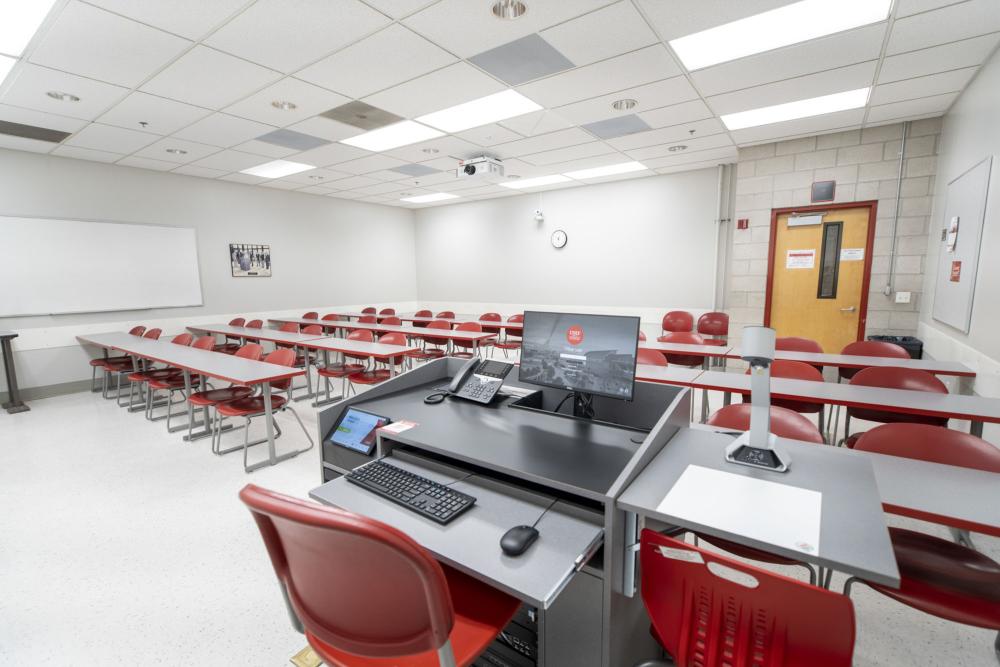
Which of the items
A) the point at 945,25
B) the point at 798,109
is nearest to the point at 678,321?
the point at 798,109

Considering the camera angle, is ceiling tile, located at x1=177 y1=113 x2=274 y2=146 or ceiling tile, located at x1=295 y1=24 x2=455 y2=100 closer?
ceiling tile, located at x1=295 y1=24 x2=455 y2=100

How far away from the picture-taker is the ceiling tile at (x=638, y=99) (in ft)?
11.8

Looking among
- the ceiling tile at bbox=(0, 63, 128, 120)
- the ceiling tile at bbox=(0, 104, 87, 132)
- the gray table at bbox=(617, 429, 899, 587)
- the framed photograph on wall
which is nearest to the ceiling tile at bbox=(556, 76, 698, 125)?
the gray table at bbox=(617, 429, 899, 587)

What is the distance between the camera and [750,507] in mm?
1075

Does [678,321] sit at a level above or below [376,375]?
above

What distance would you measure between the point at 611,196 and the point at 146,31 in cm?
598

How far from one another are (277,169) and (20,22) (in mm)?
3501

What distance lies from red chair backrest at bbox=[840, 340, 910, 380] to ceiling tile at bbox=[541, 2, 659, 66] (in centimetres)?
302

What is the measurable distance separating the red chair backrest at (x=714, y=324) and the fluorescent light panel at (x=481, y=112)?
3837mm

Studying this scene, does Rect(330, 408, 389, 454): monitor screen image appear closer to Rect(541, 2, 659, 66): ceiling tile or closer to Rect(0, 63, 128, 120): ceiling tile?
Rect(541, 2, 659, 66): ceiling tile

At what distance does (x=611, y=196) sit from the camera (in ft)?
23.5

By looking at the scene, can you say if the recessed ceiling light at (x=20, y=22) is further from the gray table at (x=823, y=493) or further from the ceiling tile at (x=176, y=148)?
the gray table at (x=823, y=493)

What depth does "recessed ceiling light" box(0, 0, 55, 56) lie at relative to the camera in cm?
247

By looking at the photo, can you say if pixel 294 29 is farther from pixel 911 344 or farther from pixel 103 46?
pixel 911 344
